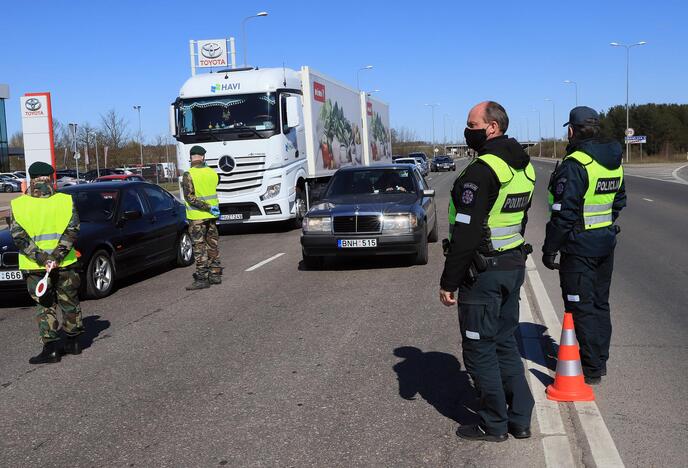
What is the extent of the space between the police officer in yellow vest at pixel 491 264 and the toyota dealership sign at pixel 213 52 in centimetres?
3425

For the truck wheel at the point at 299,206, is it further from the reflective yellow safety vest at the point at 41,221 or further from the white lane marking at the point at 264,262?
the reflective yellow safety vest at the point at 41,221

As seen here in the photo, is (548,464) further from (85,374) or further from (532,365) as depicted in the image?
(85,374)

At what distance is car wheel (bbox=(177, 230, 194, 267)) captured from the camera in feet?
39.0

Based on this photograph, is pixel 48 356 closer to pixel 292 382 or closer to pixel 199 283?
pixel 292 382

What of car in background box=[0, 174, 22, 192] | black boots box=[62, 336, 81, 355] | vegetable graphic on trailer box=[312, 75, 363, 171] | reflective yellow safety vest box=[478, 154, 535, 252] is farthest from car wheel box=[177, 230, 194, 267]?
car in background box=[0, 174, 22, 192]

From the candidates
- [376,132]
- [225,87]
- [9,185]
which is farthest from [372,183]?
[9,185]

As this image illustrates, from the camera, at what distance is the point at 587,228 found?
5.05 metres

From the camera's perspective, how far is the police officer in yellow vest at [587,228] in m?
5.00

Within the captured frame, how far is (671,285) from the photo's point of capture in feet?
29.2

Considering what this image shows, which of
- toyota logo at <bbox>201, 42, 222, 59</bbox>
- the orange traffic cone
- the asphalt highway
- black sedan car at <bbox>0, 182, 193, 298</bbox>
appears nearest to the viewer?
the asphalt highway

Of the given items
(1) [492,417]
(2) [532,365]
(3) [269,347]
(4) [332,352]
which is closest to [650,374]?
(2) [532,365]

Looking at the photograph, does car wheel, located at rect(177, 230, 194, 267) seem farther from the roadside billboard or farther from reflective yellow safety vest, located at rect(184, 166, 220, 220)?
the roadside billboard

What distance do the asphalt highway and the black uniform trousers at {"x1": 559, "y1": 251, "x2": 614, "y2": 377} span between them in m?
0.26

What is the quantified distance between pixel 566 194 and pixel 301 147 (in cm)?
1298
